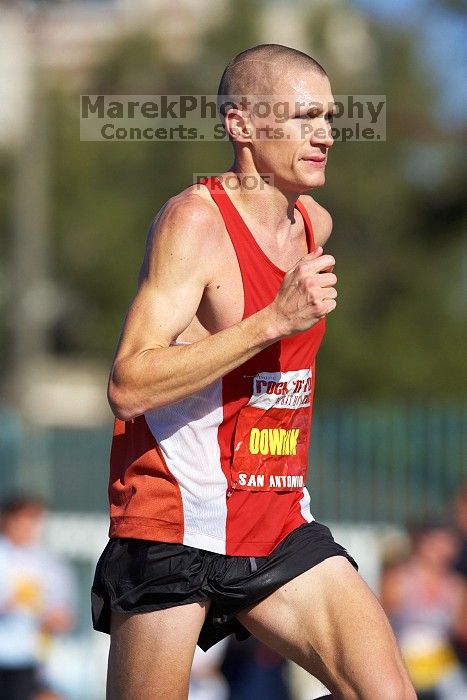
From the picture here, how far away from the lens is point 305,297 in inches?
151

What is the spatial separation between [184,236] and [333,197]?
2345 cm

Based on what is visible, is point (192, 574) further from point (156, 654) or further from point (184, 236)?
point (184, 236)

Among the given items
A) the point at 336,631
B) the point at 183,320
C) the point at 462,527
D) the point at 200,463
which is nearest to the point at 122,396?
the point at 183,320

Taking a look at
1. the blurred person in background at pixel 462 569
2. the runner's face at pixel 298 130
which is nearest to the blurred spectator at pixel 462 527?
the blurred person in background at pixel 462 569

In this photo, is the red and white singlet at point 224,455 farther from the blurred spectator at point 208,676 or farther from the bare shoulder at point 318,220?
the blurred spectator at point 208,676

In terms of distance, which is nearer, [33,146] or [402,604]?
[402,604]

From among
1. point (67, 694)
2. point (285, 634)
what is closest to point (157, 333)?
point (285, 634)

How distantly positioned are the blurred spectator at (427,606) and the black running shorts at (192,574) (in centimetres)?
458

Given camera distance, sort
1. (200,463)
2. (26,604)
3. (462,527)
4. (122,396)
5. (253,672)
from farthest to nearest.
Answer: (462,527) → (26,604) → (253,672) → (200,463) → (122,396)

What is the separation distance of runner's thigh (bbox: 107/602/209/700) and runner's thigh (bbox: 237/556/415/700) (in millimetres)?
248

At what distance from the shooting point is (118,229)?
2719 centimetres

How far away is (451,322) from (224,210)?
21955 mm

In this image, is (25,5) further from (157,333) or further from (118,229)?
(157,333)

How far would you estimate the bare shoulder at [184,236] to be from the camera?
4047mm
